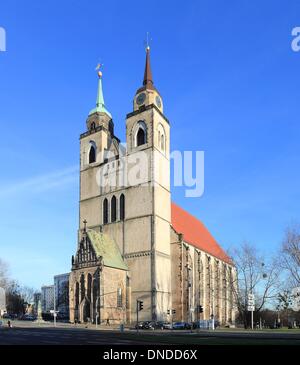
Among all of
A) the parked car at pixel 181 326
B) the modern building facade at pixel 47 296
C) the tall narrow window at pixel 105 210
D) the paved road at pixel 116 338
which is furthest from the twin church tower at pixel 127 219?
the modern building facade at pixel 47 296

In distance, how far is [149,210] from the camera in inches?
2201

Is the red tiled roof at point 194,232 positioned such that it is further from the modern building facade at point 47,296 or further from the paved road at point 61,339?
the modern building facade at point 47,296

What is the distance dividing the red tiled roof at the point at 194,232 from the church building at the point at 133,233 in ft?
2.91

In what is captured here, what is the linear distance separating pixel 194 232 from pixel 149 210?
18.9 meters

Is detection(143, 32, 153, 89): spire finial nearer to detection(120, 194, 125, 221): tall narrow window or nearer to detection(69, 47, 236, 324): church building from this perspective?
detection(69, 47, 236, 324): church building

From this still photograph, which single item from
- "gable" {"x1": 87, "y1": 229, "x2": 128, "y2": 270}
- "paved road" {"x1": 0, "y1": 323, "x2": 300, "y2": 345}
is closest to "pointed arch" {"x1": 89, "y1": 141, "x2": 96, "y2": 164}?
"gable" {"x1": 87, "y1": 229, "x2": 128, "y2": 270}

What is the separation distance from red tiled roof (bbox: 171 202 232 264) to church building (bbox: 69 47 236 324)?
2.91ft

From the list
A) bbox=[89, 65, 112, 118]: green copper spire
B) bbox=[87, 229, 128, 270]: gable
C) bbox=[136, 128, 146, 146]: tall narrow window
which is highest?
bbox=[89, 65, 112, 118]: green copper spire

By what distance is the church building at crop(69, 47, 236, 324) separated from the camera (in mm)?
53781

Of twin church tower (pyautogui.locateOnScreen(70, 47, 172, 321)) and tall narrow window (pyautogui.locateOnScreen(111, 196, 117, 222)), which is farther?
tall narrow window (pyautogui.locateOnScreen(111, 196, 117, 222))

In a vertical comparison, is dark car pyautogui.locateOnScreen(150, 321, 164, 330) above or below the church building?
below

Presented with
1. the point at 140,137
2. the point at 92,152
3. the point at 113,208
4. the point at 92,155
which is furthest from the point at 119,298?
the point at 92,152

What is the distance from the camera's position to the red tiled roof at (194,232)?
66562 mm
